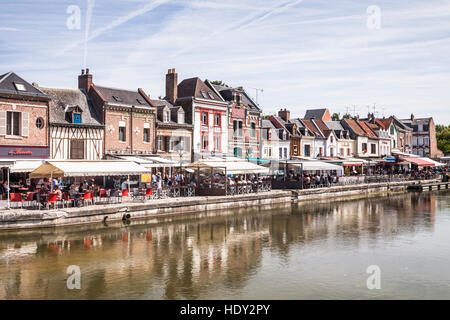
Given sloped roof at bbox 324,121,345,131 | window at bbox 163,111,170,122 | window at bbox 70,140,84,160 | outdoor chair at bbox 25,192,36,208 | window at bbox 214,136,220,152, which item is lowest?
outdoor chair at bbox 25,192,36,208

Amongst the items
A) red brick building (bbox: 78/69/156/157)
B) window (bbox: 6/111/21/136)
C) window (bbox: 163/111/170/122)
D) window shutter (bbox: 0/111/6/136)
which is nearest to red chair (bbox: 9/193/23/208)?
window shutter (bbox: 0/111/6/136)

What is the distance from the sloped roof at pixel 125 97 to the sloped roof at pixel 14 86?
5913mm

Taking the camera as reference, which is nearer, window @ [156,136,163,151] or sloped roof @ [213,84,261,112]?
window @ [156,136,163,151]

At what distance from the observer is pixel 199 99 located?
128ft

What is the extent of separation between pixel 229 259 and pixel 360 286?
15.8ft

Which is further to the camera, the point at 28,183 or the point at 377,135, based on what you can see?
the point at 377,135

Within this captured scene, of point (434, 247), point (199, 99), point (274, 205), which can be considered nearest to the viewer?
point (434, 247)

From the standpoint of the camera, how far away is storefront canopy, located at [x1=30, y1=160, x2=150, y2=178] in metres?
21.1

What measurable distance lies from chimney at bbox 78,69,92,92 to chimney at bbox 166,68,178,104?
8281 millimetres

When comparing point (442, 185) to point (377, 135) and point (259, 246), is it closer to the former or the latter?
point (377, 135)

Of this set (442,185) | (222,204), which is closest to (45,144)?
(222,204)

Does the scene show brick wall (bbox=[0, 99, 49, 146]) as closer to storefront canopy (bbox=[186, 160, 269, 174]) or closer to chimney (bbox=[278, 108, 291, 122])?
storefront canopy (bbox=[186, 160, 269, 174])

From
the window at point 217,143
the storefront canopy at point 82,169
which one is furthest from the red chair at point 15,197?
the window at point 217,143
